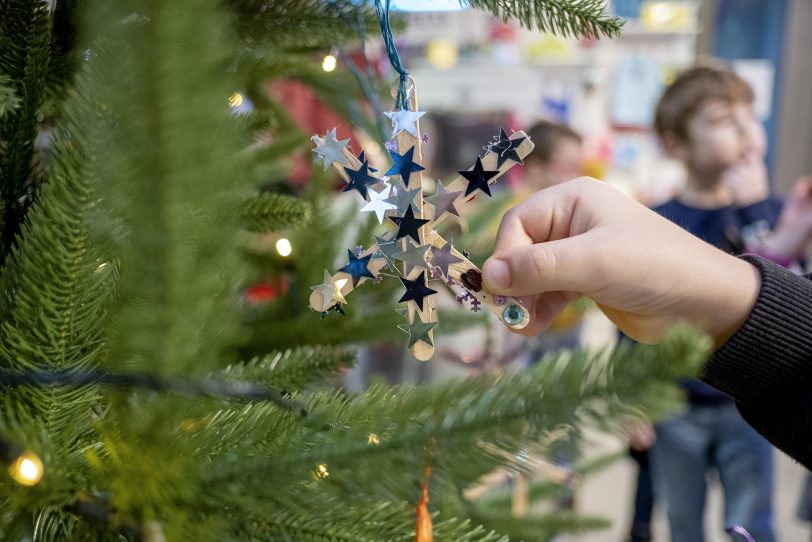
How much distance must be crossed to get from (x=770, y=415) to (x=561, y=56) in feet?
11.2

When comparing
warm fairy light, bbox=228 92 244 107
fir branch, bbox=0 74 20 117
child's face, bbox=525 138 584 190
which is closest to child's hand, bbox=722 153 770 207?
child's face, bbox=525 138 584 190

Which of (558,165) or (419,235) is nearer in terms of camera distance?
(419,235)

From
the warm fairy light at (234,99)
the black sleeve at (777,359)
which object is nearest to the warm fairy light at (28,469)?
the warm fairy light at (234,99)

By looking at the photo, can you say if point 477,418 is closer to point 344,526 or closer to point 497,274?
point 344,526

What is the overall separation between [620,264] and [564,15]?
0.53 ft

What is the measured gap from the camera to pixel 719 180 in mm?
1694

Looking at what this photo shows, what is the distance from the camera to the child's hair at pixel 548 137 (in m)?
1.91

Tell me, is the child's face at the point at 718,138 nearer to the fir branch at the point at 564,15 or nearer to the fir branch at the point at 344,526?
the fir branch at the point at 564,15

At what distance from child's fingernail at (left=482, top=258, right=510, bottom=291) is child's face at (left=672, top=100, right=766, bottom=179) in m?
1.42

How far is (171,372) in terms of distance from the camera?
8.6 inches

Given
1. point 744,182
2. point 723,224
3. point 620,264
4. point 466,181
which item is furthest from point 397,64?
point 744,182

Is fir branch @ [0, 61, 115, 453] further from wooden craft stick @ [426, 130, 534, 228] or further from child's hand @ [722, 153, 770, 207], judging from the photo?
child's hand @ [722, 153, 770, 207]

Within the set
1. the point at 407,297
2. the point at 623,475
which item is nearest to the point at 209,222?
the point at 407,297

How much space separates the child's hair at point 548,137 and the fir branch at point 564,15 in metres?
1.47
